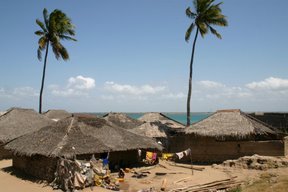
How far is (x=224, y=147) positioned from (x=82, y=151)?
32.9ft

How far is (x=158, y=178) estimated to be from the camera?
58.3 ft

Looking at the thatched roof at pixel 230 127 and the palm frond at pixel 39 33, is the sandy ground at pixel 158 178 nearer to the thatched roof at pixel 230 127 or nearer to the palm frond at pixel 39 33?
the thatched roof at pixel 230 127

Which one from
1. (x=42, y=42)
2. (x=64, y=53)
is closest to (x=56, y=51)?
(x=64, y=53)

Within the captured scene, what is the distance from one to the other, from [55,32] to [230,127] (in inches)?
806

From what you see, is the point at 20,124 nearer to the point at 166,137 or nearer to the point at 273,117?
the point at 166,137

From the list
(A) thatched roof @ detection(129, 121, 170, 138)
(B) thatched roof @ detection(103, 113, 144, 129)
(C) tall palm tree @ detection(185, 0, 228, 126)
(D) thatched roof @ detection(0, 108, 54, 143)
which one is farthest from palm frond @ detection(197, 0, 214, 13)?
(D) thatched roof @ detection(0, 108, 54, 143)

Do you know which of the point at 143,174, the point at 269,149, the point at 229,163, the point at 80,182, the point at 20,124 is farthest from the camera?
the point at 20,124

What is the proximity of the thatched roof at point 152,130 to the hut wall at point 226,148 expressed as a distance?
4111mm

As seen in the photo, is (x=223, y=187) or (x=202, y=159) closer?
(x=223, y=187)

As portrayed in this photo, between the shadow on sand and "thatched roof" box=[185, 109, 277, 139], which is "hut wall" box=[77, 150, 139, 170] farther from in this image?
"thatched roof" box=[185, 109, 277, 139]

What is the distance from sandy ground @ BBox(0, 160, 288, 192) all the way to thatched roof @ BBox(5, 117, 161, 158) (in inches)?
58.2

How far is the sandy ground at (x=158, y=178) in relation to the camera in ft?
52.4

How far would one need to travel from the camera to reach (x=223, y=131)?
73.7 feet

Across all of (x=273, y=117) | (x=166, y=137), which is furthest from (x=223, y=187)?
(x=273, y=117)
